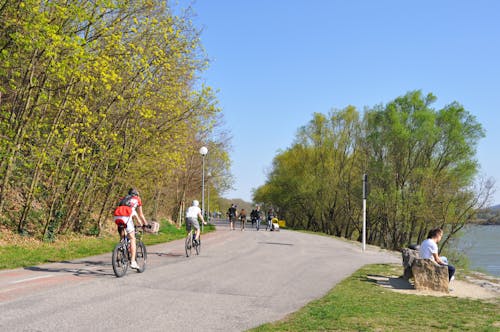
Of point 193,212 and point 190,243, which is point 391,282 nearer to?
point 190,243

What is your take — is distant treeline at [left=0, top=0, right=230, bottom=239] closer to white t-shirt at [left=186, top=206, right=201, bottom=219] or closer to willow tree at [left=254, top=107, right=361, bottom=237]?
white t-shirt at [left=186, top=206, right=201, bottom=219]

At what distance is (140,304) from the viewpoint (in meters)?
7.89

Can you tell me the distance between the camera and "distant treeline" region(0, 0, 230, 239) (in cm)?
1409

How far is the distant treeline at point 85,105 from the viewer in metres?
14.1

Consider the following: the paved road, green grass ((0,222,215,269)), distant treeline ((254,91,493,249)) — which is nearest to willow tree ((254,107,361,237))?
distant treeline ((254,91,493,249))

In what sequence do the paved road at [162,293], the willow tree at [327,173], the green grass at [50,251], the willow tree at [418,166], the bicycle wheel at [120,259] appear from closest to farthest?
the paved road at [162,293] → the bicycle wheel at [120,259] → the green grass at [50,251] → the willow tree at [418,166] → the willow tree at [327,173]

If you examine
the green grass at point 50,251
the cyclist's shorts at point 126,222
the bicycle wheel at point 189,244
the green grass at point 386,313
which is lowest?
the green grass at point 386,313

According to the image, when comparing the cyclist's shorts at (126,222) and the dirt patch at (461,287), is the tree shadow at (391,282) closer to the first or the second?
the dirt patch at (461,287)

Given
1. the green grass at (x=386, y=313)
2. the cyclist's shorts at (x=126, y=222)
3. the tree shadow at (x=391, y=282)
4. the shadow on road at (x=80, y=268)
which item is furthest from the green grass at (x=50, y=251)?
the tree shadow at (x=391, y=282)

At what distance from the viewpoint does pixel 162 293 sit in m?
8.94

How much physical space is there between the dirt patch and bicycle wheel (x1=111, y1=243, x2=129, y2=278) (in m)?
5.97

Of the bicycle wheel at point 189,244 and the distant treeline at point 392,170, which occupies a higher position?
the distant treeline at point 392,170

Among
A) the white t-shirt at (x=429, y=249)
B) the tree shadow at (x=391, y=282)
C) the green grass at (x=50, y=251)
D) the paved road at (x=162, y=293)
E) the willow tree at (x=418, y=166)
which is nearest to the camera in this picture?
the paved road at (x=162, y=293)

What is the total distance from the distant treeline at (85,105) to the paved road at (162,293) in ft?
15.1
